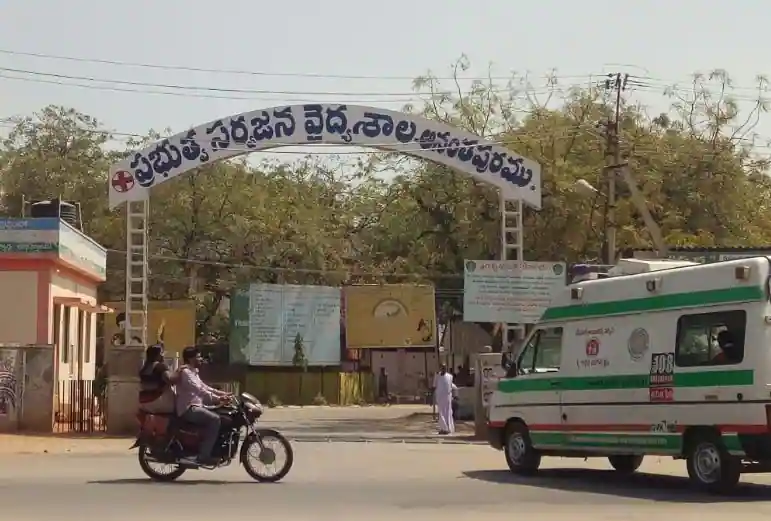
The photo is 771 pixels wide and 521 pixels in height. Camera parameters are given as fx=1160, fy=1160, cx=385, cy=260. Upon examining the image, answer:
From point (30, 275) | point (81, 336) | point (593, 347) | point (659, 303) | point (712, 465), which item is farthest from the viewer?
point (81, 336)

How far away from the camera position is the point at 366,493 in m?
13.5

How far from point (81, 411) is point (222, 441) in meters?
11.3

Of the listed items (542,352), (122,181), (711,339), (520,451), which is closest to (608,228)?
(122,181)

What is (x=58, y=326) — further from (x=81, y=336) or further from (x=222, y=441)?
(x=222, y=441)

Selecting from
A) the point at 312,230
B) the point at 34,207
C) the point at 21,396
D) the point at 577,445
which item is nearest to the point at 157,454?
the point at 577,445

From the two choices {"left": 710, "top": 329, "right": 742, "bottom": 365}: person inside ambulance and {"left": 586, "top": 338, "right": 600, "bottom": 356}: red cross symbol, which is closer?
Answer: {"left": 710, "top": 329, "right": 742, "bottom": 365}: person inside ambulance

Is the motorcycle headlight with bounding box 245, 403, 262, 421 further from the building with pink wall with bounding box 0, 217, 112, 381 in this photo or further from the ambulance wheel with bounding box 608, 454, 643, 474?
the building with pink wall with bounding box 0, 217, 112, 381

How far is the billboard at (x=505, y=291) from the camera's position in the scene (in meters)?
25.9

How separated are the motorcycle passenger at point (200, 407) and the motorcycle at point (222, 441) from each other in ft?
0.24

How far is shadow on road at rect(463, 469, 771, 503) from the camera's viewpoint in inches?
522

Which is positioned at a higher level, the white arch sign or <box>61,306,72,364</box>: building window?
the white arch sign

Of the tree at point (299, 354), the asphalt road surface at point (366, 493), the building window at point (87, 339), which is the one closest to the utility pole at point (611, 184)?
the asphalt road surface at point (366, 493)

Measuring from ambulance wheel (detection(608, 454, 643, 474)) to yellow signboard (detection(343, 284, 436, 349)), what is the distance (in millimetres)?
32949

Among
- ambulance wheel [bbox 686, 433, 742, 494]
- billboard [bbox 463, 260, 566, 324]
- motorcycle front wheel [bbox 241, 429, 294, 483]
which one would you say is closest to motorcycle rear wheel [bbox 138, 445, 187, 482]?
motorcycle front wheel [bbox 241, 429, 294, 483]
